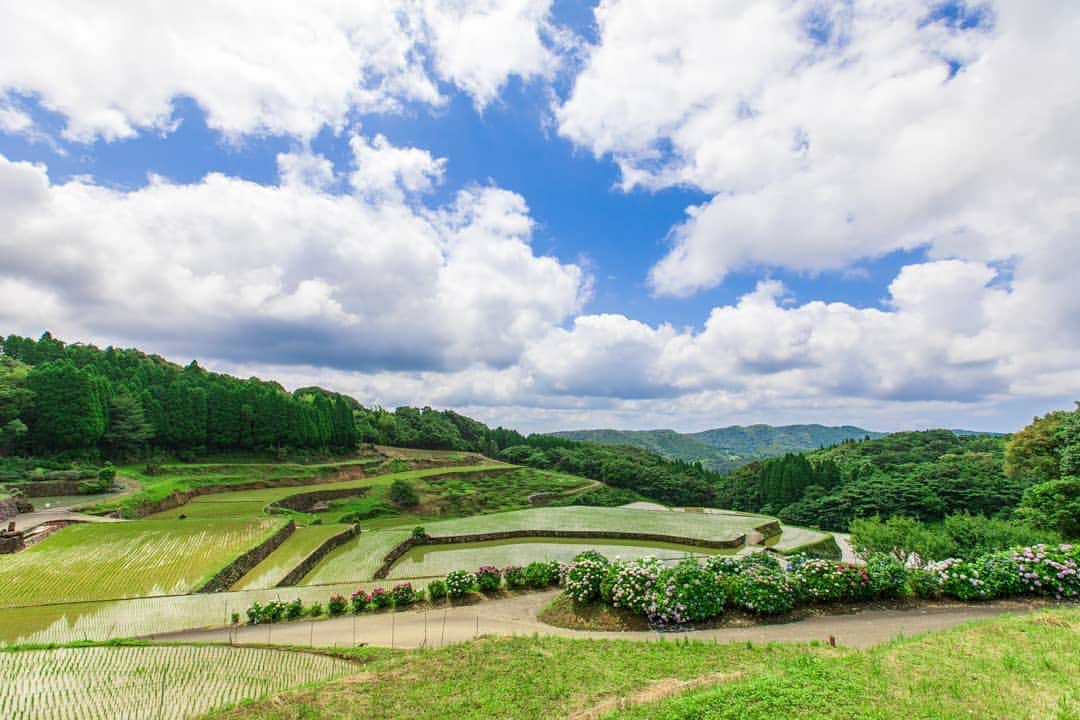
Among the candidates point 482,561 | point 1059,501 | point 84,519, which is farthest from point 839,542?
point 84,519

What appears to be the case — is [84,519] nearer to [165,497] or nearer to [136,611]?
[165,497]

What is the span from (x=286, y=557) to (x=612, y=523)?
2227cm

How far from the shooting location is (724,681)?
764 centimetres

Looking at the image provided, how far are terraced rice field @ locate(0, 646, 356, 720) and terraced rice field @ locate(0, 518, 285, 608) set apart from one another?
679 centimetres

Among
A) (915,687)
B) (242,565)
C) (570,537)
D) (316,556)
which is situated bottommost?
(570,537)

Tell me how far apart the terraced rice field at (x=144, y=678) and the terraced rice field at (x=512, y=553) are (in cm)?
1219

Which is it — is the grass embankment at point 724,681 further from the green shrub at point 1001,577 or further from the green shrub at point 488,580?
the green shrub at point 488,580

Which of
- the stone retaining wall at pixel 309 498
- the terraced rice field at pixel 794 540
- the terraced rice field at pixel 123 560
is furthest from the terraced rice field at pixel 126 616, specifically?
the terraced rice field at pixel 794 540

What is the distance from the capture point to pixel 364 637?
1366 centimetres

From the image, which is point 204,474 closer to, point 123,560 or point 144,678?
point 123,560

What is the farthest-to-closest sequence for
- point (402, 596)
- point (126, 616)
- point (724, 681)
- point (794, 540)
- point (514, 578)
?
point (794, 540) < point (514, 578) < point (402, 596) < point (126, 616) < point (724, 681)

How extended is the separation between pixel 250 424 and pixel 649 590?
193 feet

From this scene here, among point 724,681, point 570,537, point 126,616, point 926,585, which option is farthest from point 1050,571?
point 126,616

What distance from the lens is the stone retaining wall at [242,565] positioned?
63.4 ft
